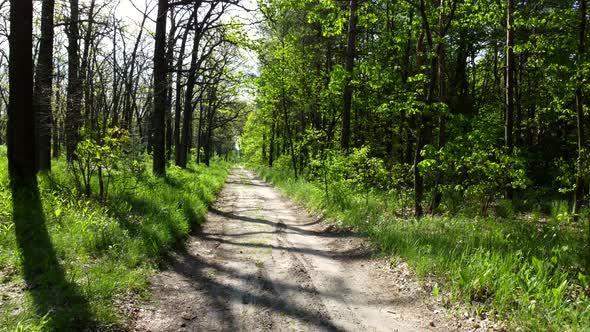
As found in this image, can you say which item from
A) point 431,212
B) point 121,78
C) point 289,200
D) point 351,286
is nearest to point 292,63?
point 289,200

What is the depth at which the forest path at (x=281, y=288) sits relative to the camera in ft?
14.8

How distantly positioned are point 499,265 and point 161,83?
419 inches

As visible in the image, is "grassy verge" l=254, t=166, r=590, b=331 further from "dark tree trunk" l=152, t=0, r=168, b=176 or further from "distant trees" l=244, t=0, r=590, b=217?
"dark tree trunk" l=152, t=0, r=168, b=176

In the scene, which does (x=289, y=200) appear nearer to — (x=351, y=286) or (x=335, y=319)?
(x=351, y=286)

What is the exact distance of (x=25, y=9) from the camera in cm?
801

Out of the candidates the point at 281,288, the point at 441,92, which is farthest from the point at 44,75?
the point at 441,92

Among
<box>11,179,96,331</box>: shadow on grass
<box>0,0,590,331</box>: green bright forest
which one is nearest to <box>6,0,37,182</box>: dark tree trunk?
<box>0,0,590,331</box>: green bright forest

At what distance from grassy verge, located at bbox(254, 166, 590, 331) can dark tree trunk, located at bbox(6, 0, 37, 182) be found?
7.41m

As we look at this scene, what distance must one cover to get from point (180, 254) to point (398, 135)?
1537 cm

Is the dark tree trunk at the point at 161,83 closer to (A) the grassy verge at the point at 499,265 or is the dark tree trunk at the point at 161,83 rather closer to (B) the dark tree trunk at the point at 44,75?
(B) the dark tree trunk at the point at 44,75

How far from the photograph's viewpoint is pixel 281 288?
5562 millimetres

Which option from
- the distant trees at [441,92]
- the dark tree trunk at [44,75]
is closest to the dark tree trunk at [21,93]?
the dark tree trunk at [44,75]

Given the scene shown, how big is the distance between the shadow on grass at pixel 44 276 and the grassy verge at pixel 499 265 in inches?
167

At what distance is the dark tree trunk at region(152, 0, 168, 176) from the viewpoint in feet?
42.3
